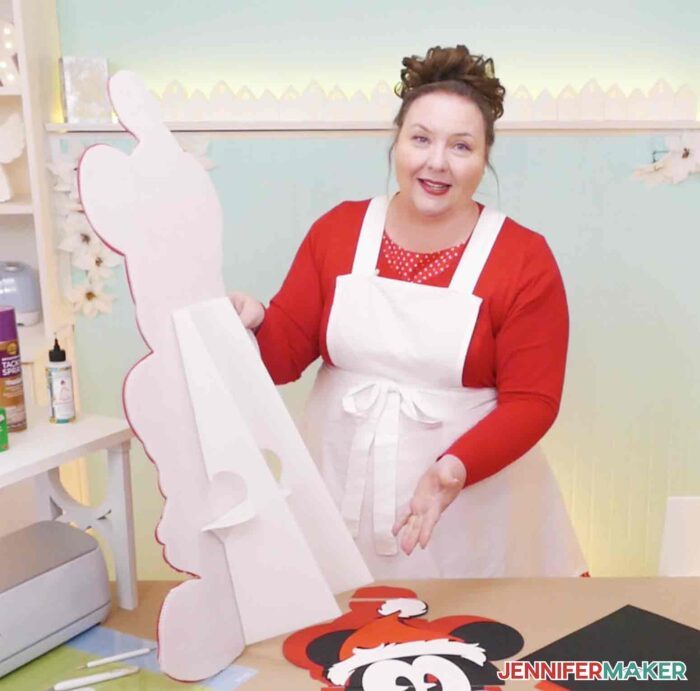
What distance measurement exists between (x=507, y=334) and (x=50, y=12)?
1.73 meters

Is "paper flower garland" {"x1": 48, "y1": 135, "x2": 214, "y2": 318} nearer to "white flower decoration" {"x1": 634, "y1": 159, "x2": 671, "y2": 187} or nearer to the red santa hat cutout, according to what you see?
"white flower decoration" {"x1": 634, "y1": 159, "x2": 671, "y2": 187}

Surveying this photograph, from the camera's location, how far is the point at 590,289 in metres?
2.50

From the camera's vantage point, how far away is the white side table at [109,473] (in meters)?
1.19

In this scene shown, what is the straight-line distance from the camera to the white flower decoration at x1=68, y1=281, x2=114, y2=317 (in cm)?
247

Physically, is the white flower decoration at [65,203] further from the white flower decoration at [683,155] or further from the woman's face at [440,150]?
the white flower decoration at [683,155]

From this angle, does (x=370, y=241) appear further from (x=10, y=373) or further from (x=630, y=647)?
(x=630, y=647)

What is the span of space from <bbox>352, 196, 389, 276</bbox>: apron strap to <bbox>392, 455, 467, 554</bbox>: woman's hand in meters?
0.40

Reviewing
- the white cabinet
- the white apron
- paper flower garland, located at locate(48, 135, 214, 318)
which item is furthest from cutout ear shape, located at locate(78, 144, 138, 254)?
paper flower garland, located at locate(48, 135, 214, 318)

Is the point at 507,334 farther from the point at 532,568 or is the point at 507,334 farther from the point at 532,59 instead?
the point at 532,59

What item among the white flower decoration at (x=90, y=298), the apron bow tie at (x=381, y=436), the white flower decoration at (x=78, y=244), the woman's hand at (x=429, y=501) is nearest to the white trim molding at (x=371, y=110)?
the white flower decoration at (x=78, y=244)

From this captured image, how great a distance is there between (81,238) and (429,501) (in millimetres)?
1609

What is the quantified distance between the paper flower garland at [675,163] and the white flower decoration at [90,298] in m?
1.60

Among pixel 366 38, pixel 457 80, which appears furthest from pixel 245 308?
pixel 366 38

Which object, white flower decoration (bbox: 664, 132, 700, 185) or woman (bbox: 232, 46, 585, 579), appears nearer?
woman (bbox: 232, 46, 585, 579)
